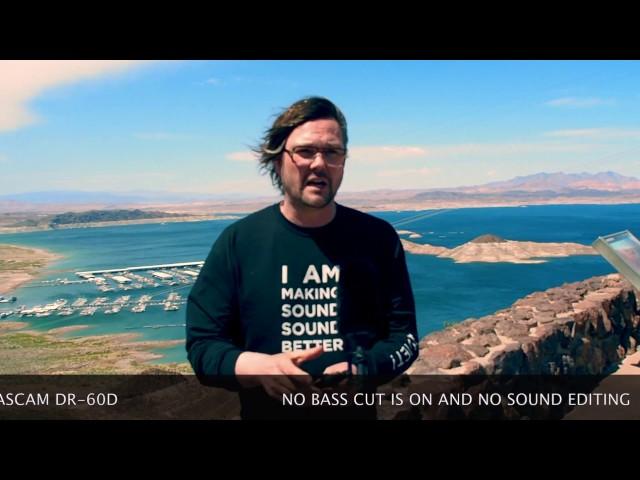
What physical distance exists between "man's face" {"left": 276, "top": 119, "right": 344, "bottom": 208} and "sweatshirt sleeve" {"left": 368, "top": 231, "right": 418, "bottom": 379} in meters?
0.43

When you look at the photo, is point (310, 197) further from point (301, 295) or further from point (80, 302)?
point (80, 302)

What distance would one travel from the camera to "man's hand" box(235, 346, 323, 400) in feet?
7.22

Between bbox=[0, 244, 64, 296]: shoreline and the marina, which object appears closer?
bbox=[0, 244, 64, 296]: shoreline

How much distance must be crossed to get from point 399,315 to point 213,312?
0.90m

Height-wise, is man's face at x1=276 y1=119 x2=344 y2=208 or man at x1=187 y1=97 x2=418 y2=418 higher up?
man's face at x1=276 y1=119 x2=344 y2=208

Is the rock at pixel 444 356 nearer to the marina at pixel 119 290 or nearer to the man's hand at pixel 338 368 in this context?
the man's hand at pixel 338 368

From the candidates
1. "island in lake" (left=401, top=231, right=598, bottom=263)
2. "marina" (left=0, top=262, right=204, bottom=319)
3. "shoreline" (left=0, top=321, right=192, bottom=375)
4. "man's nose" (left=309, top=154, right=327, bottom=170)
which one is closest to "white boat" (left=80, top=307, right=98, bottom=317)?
"marina" (left=0, top=262, right=204, bottom=319)

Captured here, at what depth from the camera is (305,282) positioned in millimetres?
2393

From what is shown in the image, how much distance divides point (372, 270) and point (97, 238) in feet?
21.2

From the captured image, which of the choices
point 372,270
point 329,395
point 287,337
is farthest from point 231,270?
point 329,395

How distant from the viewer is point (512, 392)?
4.49 meters

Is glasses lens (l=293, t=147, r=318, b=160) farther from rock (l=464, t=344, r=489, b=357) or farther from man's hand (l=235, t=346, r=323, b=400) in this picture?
rock (l=464, t=344, r=489, b=357)

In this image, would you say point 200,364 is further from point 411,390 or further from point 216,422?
point 411,390

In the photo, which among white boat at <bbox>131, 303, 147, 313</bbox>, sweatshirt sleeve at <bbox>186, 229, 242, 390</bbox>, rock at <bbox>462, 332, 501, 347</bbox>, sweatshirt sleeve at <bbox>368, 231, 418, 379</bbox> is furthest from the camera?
white boat at <bbox>131, 303, 147, 313</bbox>
